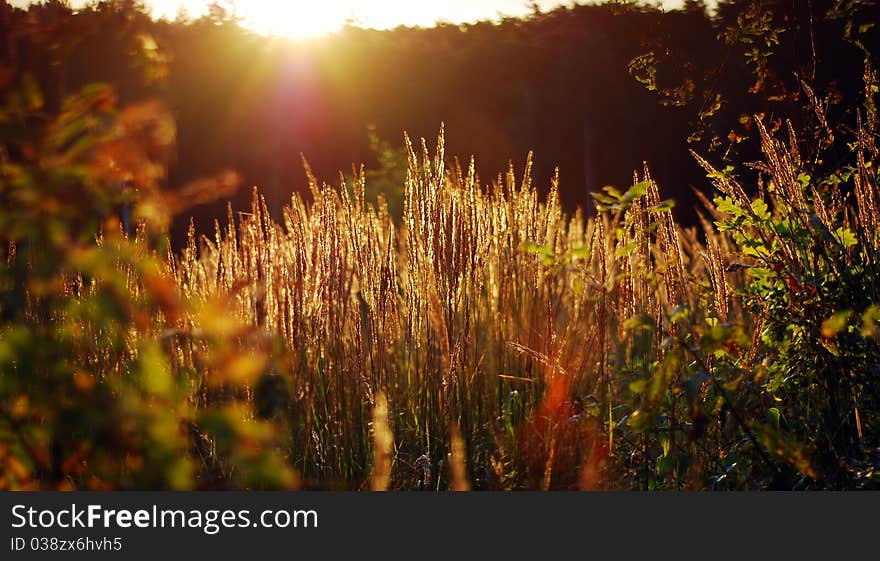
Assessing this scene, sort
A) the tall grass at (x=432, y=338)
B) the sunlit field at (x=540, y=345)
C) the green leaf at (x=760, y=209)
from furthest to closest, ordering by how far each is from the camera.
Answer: the tall grass at (x=432, y=338) → the green leaf at (x=760, y=209) → the sunlit field at (x=540, y=345)

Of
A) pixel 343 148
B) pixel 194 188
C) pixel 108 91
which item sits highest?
pixel 108 91

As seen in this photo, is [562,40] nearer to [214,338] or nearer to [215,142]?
[215,142]

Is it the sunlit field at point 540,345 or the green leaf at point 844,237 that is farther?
the green leaf at point 844,237

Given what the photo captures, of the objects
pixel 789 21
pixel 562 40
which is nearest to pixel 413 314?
pixel 789 21

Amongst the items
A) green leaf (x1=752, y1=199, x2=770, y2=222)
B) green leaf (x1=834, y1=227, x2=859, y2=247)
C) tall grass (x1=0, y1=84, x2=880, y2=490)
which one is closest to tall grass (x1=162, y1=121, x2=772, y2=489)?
tall grass (x1=0, y1=84, x2=880, y2=490)

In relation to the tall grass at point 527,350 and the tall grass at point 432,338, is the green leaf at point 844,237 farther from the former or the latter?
the tall grass at point 432,338

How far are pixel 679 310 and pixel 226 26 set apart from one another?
13286mm

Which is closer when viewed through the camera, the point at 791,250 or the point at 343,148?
the point at 791,250

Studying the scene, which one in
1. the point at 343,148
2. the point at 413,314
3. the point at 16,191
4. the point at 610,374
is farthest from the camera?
the point at 343,148

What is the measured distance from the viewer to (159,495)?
1616 mm

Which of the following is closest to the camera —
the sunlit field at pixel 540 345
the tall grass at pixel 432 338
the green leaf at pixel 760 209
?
the sunlit field at pixel 540 345

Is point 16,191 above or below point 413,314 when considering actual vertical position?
above

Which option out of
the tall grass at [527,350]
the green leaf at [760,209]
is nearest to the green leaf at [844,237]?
the tall grass at [527,350]

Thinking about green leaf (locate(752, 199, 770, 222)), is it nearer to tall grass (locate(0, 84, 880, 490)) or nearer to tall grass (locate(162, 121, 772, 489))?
tall grass (locate(0, 84, 880, 490))
